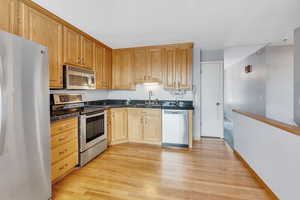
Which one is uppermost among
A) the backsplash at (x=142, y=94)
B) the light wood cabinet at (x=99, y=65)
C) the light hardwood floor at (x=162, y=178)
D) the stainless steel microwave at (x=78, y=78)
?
the light wood cabinet at (x=99, y=65)

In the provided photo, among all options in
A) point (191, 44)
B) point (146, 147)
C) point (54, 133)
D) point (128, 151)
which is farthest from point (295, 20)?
point (54, 133)

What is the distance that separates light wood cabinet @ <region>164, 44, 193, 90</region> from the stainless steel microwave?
5.79 feet

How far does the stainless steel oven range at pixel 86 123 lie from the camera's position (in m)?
2.49

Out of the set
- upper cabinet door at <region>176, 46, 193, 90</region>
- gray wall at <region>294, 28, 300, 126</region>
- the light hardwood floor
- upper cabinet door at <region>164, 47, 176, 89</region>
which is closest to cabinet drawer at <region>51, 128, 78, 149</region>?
the light hardwood floor

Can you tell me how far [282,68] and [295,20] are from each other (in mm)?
2128

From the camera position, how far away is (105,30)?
2842 millimetres

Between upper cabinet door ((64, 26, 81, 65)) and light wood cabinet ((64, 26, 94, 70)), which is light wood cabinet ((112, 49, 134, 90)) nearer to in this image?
light wood cabinet ((64, 26, 94, 70))

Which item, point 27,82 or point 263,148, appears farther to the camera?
point 263,148

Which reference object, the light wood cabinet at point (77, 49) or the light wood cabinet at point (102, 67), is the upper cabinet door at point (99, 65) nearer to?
the light wood cabinet at point (102, 67)

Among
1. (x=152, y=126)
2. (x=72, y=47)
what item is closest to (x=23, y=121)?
(x=72, y=47)

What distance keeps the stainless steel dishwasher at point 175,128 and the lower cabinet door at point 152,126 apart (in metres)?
0.12

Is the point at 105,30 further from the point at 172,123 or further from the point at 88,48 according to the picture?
the point at 172,123

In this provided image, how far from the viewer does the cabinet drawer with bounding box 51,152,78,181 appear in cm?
203

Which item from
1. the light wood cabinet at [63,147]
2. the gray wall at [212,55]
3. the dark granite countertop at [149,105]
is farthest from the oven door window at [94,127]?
the gray wall at [212,55]
